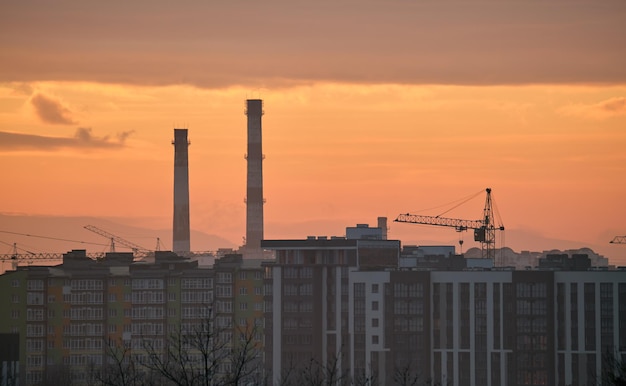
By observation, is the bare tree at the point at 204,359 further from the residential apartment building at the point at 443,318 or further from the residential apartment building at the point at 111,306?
the residential apartment building at the point at 443,318

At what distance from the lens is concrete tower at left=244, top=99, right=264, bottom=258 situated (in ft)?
545

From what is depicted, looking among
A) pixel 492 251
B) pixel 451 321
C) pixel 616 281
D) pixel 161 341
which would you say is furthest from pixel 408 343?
pixel 492 251

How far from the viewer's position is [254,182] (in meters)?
166

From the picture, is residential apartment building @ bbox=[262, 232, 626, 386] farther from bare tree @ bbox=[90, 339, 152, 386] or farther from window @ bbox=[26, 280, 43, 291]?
window @ bbox=[26, 280, 43, 291]

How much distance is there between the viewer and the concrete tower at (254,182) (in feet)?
545

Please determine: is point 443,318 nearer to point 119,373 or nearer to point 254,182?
point 119,373

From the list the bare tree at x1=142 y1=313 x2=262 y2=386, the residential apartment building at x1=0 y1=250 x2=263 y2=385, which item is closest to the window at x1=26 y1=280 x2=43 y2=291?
the residential apartment building at x1=0 y1=250 x2=263 y2=385

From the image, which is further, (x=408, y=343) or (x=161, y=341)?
(x=161, y=341)

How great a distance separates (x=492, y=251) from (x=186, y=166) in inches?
1125

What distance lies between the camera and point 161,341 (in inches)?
4087

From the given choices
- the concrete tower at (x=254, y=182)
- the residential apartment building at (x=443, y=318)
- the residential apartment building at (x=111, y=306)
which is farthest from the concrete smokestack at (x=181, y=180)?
the residential apartment building at (x=443, y=318)

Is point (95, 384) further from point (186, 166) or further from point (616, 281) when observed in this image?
point (186, 166)

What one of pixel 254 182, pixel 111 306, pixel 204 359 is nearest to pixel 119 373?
pixel 204 359

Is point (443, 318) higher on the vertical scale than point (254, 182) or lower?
lower
